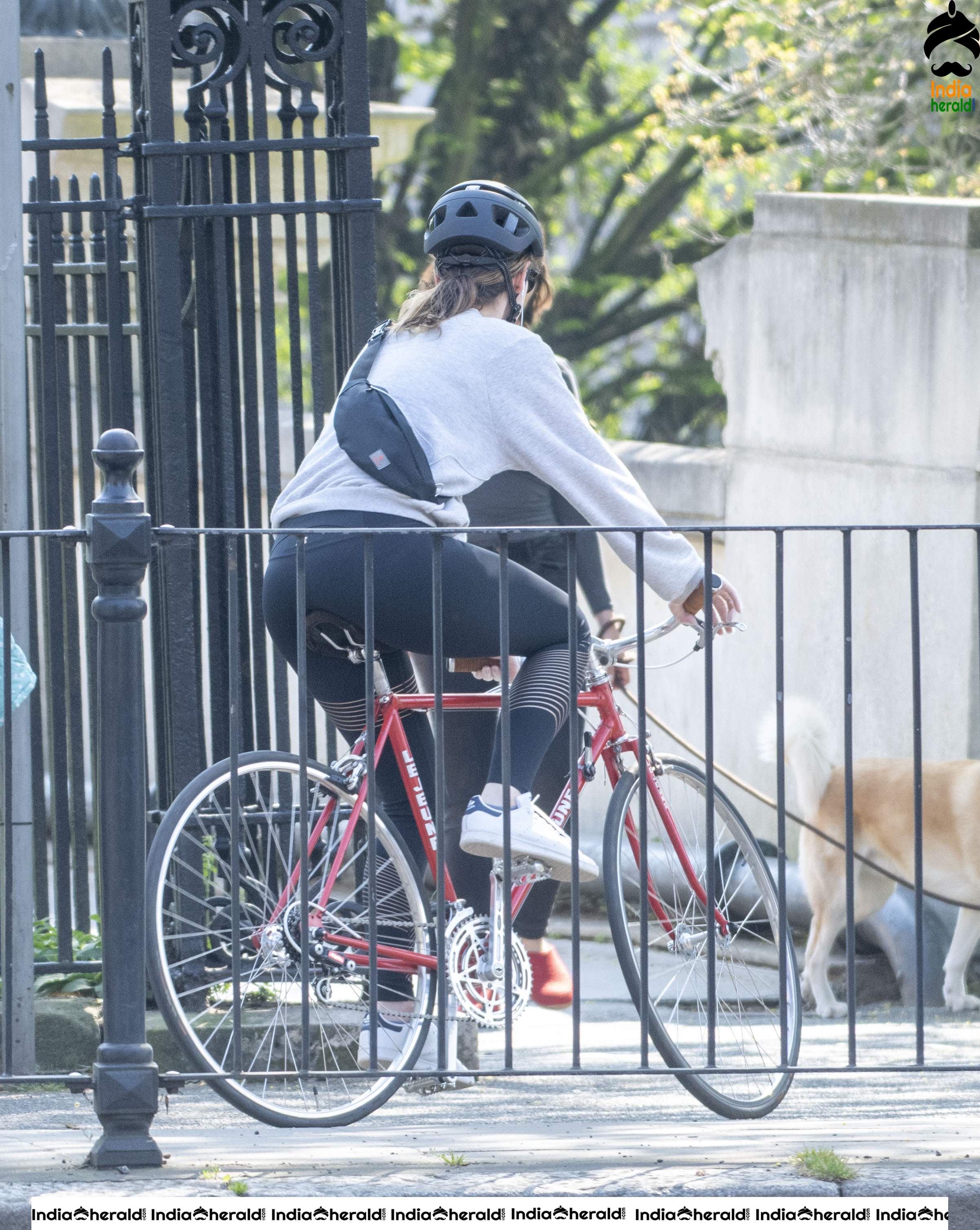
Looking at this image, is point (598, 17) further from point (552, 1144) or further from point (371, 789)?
point (552, 1144)

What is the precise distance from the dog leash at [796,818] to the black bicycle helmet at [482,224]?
3.73ft

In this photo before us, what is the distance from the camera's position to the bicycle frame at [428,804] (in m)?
4.02

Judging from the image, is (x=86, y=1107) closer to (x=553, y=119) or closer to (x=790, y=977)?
(x=790, y=977)

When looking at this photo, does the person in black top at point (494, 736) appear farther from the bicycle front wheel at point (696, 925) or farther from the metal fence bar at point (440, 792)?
the bicycle front wheel at point (696, 925)

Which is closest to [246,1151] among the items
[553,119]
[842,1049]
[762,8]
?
[842,1049]

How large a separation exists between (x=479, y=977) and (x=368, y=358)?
144cm

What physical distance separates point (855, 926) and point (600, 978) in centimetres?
121

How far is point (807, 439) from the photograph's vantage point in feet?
25.1

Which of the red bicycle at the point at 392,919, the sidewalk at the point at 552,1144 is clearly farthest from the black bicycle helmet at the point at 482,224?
the sidewalk at the point at 552,1144

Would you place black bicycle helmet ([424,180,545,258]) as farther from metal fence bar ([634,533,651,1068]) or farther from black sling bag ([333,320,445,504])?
metal fence bar ([634,533,651,1068])

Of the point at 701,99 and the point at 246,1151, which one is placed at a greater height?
the point at 701,99

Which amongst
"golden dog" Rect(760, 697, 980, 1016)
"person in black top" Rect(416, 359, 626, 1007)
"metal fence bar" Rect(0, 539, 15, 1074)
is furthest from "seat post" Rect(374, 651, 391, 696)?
"golden dog" Rect(760, 697, 980, 1016)

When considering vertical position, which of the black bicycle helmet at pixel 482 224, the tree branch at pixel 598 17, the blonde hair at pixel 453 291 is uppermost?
the tree branch at pixel 598 17

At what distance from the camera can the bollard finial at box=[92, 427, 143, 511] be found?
3.69 meters
